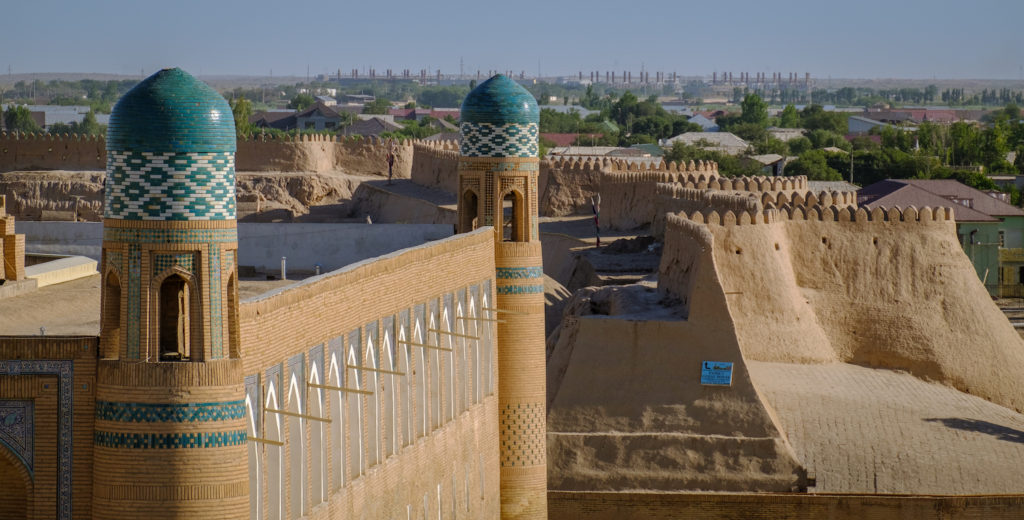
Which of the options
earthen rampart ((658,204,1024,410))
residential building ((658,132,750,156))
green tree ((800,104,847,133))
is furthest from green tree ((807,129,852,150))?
earthen rampart ((658,204,1024,410))

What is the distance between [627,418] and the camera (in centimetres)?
2822

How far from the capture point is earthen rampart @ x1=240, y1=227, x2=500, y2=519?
1470cm

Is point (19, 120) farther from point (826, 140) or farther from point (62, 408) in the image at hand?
point (62, 408)

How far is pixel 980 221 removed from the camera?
173 feet

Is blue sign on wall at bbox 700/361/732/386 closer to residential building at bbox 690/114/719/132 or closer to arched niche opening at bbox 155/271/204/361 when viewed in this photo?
arched niche opening at bbox 155/271/204/361

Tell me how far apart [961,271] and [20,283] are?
60.7 ft

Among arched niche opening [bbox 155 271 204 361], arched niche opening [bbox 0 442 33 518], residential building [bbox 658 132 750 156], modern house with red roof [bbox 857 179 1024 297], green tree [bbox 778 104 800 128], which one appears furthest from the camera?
green tree [bbox 778 104 800 128]

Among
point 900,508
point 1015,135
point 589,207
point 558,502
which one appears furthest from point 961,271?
point 1015,135

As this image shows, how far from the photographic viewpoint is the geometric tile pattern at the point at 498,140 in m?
22.9

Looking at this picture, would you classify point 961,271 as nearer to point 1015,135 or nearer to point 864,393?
point 864,393

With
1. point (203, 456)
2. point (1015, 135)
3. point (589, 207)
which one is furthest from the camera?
point (1015, 135)

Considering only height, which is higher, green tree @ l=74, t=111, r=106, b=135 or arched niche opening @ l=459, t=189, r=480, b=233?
arched niche opening @ l=459, t=189, r=480, b=233

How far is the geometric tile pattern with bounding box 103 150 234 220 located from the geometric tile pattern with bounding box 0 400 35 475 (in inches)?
56.4

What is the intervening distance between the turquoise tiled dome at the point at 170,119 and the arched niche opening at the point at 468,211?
9.93 meters
